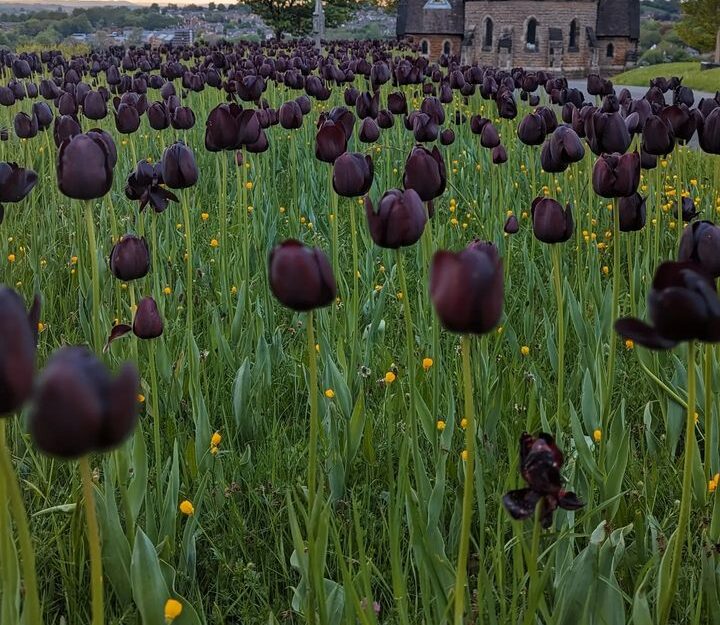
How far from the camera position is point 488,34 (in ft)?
156

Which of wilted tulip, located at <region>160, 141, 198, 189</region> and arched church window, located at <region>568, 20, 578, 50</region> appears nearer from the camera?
wilted tulip, located at <region>160, 141, 198, 189</region>

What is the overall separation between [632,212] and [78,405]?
235cm

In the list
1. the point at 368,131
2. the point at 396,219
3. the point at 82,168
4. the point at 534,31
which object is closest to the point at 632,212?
the point at 396,219

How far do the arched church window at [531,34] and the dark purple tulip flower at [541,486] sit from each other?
4808cm

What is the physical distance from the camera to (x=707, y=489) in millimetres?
2225

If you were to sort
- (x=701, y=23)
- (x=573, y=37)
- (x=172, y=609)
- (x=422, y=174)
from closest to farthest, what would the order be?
1. (x=172, y=609)
2. (x=422, y=174)
3. (x=701, y=23)
4. (x=573, y=37)

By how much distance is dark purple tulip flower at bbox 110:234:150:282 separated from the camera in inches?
94.8

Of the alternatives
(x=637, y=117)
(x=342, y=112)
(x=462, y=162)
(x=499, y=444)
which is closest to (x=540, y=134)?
(x=637, y=117)

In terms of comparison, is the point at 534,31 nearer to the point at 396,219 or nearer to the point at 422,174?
the point at 422,174

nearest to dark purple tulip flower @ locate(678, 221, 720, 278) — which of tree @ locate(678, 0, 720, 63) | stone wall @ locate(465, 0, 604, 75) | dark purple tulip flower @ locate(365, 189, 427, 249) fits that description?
Result: dark purple tulip flower @ locate(365, 189, 427, 249)

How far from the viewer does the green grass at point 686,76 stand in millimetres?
20578

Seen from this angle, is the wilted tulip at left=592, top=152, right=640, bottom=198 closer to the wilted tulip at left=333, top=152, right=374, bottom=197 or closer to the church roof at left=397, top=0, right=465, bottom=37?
the wilted tulip at left=333, top=152, right=374, bottom=197

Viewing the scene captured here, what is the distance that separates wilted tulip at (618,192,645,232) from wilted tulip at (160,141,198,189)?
144 centimetres

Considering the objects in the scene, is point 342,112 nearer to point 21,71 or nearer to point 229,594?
point 229,594
